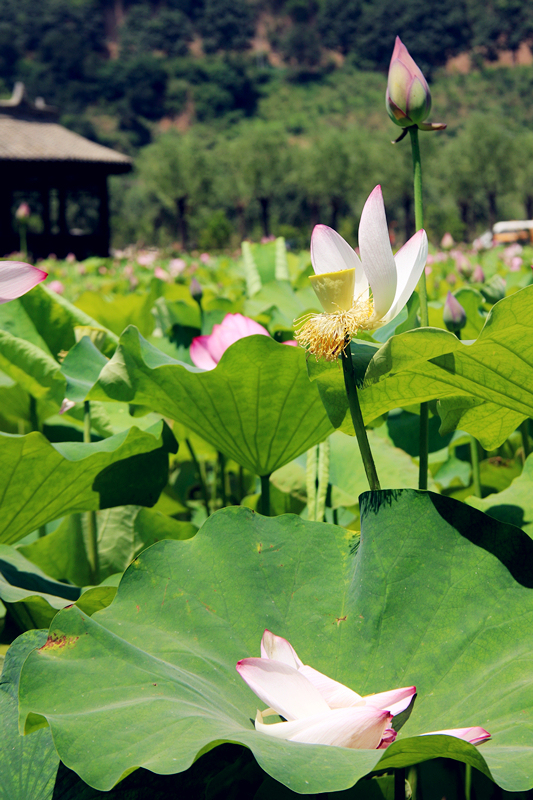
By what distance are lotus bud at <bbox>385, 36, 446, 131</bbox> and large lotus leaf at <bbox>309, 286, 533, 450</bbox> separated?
21cm

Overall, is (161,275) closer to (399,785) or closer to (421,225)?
(421,225)

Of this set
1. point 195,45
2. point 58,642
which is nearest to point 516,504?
point 58,642

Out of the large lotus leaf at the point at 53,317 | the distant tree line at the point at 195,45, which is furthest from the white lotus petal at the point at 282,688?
the distant tree line at the point at 195,45

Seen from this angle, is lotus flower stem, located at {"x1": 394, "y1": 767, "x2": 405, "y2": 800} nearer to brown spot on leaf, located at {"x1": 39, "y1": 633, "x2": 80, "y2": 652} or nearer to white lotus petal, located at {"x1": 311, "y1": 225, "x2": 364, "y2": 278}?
brown spot on leaf, located at {"x1": 39, "y1": 633, "x2": 80, "y2": 652}

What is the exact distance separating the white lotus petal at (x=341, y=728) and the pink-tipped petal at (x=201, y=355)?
1.90 feet

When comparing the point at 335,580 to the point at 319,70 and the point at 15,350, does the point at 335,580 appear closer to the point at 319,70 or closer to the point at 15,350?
the point at 15,350

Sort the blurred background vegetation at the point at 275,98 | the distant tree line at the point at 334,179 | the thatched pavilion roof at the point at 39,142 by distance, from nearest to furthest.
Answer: the thatched pavilion roof at the point at 39,142
the distant tree line at the point at 334,179
the blurred background vegetation at the point at 275,98

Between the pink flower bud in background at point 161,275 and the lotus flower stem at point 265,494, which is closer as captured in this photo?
the lotus flower stem at point 265,494

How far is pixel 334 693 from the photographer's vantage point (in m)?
0.44

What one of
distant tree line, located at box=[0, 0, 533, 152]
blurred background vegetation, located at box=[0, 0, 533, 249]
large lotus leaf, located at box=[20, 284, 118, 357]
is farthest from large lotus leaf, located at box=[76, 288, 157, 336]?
distant tree line, located at box=[0, 0, 533, 152]

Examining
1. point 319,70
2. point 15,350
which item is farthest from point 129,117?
point 15,350

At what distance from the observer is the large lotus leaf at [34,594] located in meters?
0.60

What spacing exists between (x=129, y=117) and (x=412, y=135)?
2733 inches

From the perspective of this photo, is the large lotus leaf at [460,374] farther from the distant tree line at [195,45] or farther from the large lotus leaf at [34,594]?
the distant tree line at [195,45]
